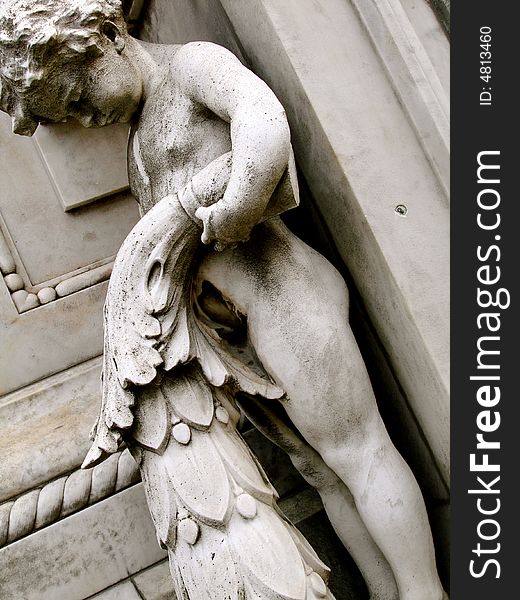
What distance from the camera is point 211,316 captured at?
1.54 metres

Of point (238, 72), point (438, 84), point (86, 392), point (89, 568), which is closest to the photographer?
point (238, 72)

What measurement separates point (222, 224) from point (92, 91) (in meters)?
0.33

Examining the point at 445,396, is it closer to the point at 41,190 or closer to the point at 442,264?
the point at 442,264

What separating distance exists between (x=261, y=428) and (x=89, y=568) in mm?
489

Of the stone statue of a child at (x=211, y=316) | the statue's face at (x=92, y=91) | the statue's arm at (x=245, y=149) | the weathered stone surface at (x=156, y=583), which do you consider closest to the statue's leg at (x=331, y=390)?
the stone statue of a child at (x=211, y=316)

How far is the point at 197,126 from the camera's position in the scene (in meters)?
1.45

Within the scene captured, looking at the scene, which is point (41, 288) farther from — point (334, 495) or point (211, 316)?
point (334, 495)

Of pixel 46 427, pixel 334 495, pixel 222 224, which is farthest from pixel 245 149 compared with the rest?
pixel 46 427

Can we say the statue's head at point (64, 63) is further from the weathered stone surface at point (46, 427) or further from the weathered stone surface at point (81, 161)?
the weathered stone surface at point (46, 427)

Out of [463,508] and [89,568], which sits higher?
[463,508]

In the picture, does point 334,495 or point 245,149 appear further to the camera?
point 334,495

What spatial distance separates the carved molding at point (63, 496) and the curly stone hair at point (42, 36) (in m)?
0.78

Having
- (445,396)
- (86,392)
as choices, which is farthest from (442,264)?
(86,392)

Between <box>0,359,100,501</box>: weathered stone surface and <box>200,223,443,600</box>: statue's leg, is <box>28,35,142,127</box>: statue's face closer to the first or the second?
<box>200,223,443,600</box>: statue's leg
